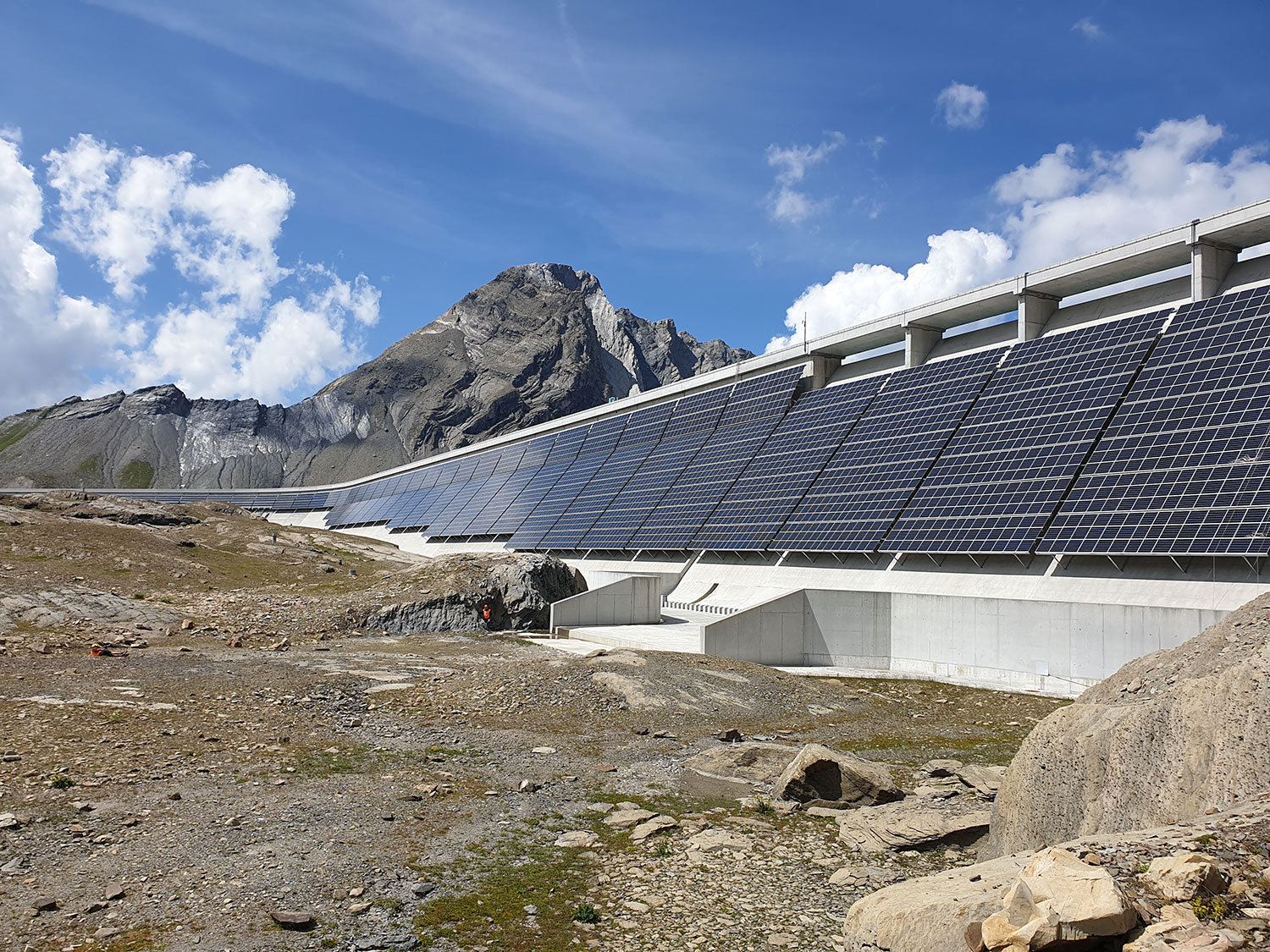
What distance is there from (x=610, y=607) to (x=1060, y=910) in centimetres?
3177

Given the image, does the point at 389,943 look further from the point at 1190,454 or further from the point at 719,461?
the point at 719,461

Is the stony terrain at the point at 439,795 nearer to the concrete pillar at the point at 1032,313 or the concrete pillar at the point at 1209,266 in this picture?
the concrete pillar at the point at 1209,266

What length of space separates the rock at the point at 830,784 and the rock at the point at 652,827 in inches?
85.0

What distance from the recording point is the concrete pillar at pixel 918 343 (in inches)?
1586

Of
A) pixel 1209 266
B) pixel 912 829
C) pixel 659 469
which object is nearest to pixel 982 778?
pixel 912 829

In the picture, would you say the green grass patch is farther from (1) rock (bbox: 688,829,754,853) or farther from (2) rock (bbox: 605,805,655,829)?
(1) rock (bbox: 688,829,754,853)

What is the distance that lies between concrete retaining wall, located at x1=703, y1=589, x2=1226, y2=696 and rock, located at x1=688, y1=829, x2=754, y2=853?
15297 millimetres

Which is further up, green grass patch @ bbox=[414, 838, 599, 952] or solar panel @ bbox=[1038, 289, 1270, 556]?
solar panel @ bbox=[1038, 289, 1270, 556]

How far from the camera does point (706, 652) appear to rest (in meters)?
28.6

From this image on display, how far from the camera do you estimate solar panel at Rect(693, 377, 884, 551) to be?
1481 inches

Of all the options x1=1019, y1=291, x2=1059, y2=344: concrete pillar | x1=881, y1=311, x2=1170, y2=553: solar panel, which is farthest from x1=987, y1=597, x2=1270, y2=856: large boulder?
x1=1019, y1=291, x2=1059, y2=344: concrete pillar

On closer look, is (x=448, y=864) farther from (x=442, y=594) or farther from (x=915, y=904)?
(x=442, y=594)

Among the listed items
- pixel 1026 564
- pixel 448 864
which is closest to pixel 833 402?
pixel 1026 564

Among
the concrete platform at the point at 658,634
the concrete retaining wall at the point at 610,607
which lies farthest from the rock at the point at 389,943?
the concrete retaining wall at the point at 610,607
